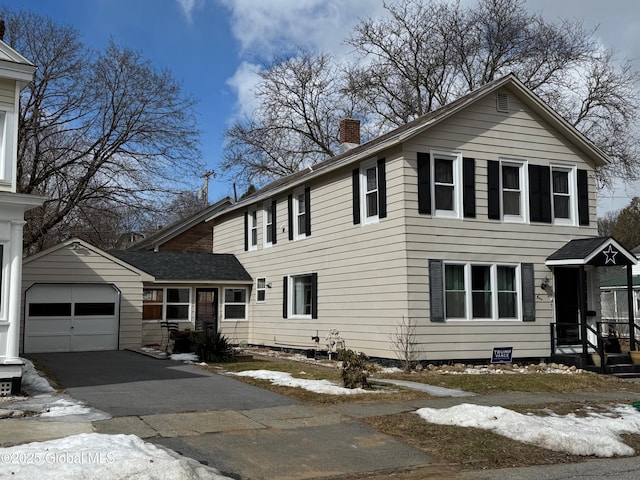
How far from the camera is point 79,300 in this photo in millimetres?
20391

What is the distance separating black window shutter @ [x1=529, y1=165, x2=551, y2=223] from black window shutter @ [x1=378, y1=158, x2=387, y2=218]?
3.98 meters

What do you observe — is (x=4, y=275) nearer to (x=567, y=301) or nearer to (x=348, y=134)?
(x=567, y=301)

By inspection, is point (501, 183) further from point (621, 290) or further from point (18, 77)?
point (621, 290)

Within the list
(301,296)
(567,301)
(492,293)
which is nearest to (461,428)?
(492,293)

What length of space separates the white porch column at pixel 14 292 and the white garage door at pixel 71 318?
29.4ft

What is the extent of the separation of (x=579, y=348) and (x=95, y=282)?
14.5 metres

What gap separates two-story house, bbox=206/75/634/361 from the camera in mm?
15625

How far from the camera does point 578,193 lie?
17.7m

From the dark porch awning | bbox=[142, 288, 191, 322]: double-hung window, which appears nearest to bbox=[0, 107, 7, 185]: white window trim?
bbox=[142, 288, 191, 322]: double-hung window

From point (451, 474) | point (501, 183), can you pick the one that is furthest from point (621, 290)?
point (451, 474)

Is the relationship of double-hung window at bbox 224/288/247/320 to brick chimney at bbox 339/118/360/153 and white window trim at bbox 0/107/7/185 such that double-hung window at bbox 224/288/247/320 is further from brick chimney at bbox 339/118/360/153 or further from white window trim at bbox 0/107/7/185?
white window trim at bbox 0/107/7/185

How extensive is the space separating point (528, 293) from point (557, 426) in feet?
26.4

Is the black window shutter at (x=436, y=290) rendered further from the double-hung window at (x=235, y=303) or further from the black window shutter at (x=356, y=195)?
the double-hung window at (x=235, y=303)

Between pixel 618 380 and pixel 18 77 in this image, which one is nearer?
pixel 18 77
